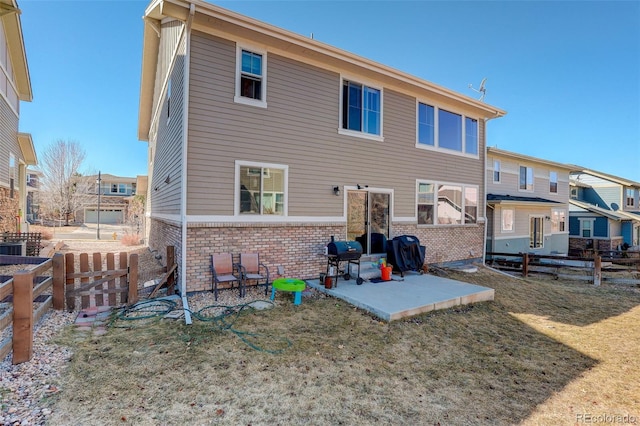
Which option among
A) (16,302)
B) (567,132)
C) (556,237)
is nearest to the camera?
(16,302)

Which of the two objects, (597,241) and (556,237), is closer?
(556,237)

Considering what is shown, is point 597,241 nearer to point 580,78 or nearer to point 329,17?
point 580,78

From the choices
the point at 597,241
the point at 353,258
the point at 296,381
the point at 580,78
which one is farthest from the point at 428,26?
the point at 597,241

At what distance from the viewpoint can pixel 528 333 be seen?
5.54 metres

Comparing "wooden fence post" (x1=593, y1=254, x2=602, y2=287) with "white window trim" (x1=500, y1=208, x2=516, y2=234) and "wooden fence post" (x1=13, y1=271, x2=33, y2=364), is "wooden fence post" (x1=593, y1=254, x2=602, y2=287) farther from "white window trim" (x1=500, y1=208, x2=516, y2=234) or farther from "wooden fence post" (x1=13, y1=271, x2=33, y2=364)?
"wooden fence post" (x1=13, y1=271, x2=33, y2=364)

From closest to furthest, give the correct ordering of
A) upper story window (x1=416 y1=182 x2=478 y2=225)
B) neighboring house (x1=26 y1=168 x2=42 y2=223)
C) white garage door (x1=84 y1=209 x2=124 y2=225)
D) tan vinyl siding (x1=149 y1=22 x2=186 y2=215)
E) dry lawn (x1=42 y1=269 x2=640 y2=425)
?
1. dry lawn (x1=42 y1=269 x2=640 y2=425)
2. tan vinyl siding (x1=149 y1=22 x2=186 y2=215)
3. upper story window (x1=416 y1=182 x2=478 y2=225)
4. neighboring house (x1=26 y1=168 x2=42 y2=223)
5. white garage door (x1=84 y1=209 x2=124 y2=225)

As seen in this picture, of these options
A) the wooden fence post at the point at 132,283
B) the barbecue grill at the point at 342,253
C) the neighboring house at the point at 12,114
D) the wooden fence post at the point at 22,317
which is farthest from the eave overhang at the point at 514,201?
the neighboring house at the point at 12,114

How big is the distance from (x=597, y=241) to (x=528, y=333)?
78.4ft

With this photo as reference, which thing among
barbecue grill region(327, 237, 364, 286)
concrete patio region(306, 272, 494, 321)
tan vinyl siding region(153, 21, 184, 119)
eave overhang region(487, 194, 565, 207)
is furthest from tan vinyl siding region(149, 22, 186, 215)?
eave overhang region(487, 194, 565, 207)

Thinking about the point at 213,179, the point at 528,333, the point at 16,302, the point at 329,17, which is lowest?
the point at 528,333

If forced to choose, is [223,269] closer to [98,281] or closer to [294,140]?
[98,281]

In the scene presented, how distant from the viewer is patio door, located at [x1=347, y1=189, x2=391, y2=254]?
→ 29.9ft

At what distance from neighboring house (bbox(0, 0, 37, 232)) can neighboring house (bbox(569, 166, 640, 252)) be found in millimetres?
30259

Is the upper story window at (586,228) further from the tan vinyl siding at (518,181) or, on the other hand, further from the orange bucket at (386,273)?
the orange bucket at (386,273)
